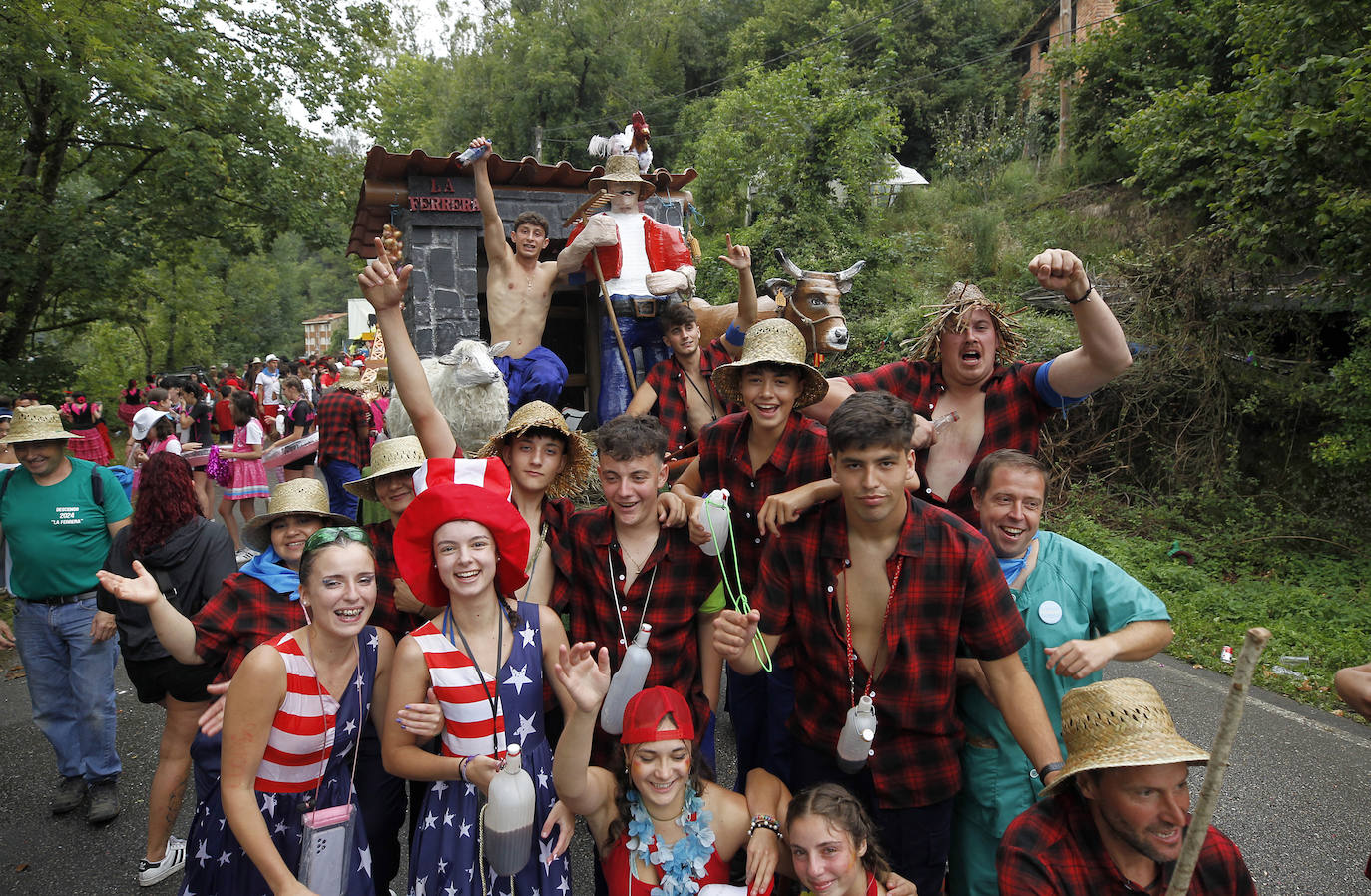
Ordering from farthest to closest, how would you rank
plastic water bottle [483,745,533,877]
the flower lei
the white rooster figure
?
the white rooster figure < the flower lei < plastic water bottle [483,745,533,877]

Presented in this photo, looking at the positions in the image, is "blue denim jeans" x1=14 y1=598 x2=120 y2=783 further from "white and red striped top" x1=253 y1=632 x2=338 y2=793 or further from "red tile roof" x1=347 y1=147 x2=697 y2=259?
"red tile roof" x1=347 y1=147 x2=697 y2=259

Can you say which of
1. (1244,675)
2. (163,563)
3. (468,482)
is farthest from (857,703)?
(163,563)

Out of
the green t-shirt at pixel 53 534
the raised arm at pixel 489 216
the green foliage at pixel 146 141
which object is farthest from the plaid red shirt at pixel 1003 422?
the green foliage at pixel 146 141

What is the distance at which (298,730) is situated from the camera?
244 cm

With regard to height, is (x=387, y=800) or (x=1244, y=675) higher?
(x=1244, y=675)

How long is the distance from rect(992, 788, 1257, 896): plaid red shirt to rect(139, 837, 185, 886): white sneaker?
12.1 ft

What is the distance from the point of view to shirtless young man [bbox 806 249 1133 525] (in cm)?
317

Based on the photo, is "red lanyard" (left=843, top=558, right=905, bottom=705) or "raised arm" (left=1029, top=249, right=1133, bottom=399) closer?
"red lanyard" (left=843, top=558, right=905, bottom=705)

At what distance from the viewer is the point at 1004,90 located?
26.2 meters

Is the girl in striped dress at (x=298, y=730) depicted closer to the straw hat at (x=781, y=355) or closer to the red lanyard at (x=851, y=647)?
the red lanyard at (x=851, y=647)

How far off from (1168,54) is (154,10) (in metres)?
16.7

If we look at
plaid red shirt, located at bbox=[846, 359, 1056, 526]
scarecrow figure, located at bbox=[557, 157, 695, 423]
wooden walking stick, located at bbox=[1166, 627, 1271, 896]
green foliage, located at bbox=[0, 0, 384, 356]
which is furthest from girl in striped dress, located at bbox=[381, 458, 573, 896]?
green foliage, located at bbox=[0, 0, 384, 356]

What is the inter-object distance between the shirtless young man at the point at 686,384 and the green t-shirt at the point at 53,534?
9.85 ft

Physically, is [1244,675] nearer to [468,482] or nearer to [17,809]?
[468,482]
